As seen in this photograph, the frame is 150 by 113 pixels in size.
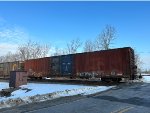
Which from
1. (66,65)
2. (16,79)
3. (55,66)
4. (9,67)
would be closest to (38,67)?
(55,66)

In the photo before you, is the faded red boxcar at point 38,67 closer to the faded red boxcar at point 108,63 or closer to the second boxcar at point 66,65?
the second boxcar at point 66,65

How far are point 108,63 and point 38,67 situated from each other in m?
13.7

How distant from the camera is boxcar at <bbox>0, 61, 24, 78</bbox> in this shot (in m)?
41.0

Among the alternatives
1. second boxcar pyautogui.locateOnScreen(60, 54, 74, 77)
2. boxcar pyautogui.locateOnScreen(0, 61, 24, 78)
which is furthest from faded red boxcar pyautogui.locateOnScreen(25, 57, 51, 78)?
Answer: second boxcar pyautogui.locateOnScreen(60, 54, 74, 77)

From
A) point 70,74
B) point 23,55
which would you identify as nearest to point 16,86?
point 70,74

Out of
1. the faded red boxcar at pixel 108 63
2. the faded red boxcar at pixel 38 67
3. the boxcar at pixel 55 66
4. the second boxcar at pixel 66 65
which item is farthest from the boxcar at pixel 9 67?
the faded red boxcar at pixel 108 63

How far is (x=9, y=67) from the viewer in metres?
43.4

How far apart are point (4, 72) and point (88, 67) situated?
23056 mm

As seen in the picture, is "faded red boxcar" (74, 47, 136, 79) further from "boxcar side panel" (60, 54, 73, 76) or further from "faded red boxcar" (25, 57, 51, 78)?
"faded red boxcar" (25, 57, 51, 78)

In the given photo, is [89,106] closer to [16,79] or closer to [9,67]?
[16,79]

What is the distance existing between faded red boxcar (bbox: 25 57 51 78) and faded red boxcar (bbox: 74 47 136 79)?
257 inches

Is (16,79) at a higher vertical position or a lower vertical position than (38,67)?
lower

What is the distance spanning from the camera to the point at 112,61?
82.1ft

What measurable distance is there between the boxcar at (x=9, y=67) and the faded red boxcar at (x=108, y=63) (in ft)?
49.8
